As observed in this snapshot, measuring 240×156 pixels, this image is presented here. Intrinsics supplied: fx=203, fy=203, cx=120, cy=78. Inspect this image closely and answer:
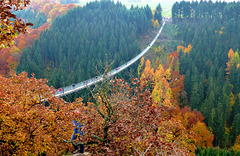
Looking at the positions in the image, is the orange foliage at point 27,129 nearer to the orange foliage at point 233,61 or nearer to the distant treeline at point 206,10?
the orange foliage at point 233,61

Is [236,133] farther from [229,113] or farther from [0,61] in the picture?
[0,61]

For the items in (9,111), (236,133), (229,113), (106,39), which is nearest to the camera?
(9,111)

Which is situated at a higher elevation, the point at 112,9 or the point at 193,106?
the point at 112,9

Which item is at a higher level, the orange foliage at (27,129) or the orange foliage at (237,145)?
the orange foliage at (27,129)

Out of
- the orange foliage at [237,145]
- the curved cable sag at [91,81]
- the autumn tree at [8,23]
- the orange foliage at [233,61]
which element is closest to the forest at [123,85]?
the orange foliage at [233,61]

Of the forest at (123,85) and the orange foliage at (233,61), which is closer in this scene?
the forest at (123,85)

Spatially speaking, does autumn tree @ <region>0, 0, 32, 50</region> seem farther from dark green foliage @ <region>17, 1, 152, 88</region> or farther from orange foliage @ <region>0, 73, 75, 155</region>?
dark green foliage @ <region>17, 1, 152, 88</region>

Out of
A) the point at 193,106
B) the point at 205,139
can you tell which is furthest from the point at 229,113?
the point at 205,139
